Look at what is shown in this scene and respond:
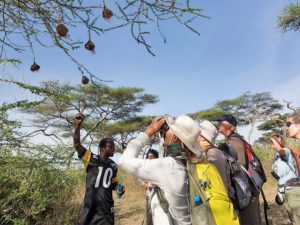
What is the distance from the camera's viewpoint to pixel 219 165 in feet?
7.66

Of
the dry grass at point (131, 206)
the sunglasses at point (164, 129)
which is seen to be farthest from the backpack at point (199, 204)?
the dry grass at point (131, 206)

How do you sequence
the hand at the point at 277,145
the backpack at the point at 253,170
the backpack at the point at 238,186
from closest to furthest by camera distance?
the backpack at the point at 238,186, the backpack at the point at 253,170, the hand at the point at 277,145

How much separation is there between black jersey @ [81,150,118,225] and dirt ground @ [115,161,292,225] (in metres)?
3.06

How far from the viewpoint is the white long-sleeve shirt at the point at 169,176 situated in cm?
186

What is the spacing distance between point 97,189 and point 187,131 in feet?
5.76

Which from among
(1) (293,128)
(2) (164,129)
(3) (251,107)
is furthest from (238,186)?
(3) (251,107)

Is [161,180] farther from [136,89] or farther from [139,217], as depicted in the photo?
[136,89]

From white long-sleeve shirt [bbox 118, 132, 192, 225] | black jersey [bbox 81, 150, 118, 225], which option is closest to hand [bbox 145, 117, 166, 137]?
white long-sleeve shirt [bbox 118, 132, 192, 225]

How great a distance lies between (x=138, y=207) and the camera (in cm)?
878

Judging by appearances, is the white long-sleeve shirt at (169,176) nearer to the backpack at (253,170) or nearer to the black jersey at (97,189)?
the black jersey at (97,189)

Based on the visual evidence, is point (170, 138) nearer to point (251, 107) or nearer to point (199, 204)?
point (199, 204)

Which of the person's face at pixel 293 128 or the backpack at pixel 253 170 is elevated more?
the person's face at pixel 293 128

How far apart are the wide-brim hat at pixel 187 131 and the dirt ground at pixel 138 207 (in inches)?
178

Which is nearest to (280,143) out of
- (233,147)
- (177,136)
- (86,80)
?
(233,147)
